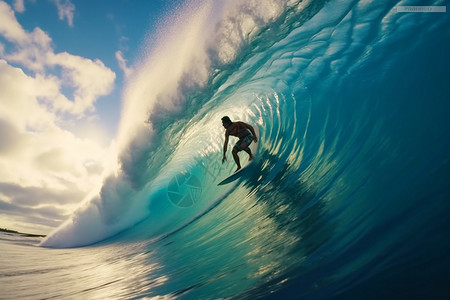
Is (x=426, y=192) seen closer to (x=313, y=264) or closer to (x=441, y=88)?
(x=313, y=264)

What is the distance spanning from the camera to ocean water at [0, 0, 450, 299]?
73.4 inches

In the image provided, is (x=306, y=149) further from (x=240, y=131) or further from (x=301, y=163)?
(x=240, y=131)

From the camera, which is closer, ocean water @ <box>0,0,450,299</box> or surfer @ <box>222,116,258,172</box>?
ocean water @ <box>0,0,450,299</box>

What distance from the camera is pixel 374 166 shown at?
126 inches

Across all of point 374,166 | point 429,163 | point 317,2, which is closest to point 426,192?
point 429,163

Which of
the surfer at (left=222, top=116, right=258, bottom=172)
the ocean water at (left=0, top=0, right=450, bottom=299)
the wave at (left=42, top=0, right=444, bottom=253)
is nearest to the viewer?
the ocean water at (left=0, top=0, right=450, bottom=299)

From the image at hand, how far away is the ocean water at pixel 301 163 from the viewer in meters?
1.86

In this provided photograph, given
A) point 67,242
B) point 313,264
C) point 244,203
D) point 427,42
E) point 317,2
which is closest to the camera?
point 313,264

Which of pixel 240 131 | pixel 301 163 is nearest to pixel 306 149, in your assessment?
pixel 301 163

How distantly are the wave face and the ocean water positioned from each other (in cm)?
2

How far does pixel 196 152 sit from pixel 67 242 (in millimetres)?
7459

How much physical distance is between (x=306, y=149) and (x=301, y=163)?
0.52 m

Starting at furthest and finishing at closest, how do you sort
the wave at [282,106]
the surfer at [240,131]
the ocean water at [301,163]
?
1. the surfer at [240,131]
2. the wave at [282,106]
3. the ocean water at [301,163]

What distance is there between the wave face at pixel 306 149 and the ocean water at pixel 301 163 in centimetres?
2
